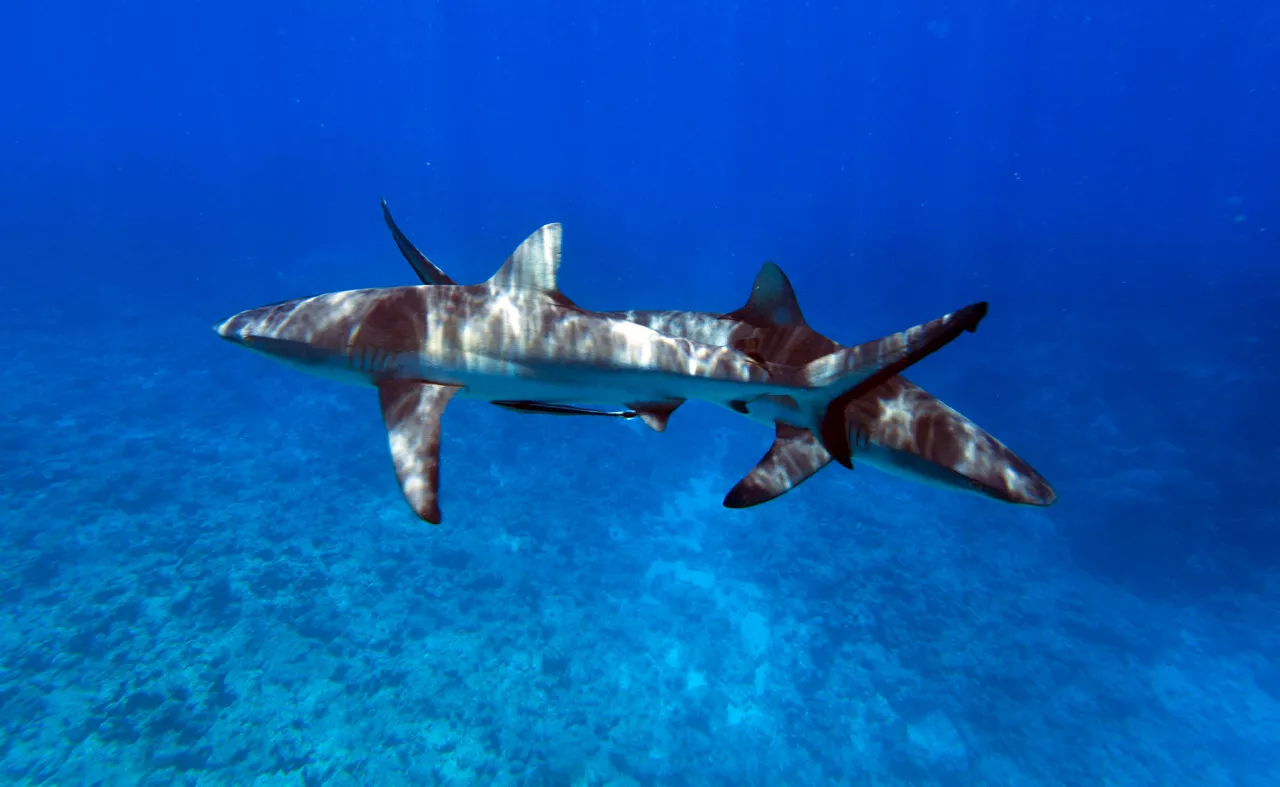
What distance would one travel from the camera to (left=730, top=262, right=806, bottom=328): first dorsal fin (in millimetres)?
6305

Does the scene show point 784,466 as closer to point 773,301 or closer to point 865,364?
point 865,364

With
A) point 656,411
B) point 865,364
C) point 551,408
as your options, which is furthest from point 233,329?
point 865,364

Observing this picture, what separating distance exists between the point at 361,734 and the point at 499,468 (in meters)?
9.58

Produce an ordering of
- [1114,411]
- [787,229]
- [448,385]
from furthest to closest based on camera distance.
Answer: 1. [787,229]
2. [1114,411]
3. [448,385]

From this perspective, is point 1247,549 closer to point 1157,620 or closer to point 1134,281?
point 1157,620

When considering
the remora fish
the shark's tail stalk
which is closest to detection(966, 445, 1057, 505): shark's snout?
the remora fish

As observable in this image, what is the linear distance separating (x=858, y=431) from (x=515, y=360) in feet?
11.4

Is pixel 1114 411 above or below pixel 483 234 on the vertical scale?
below

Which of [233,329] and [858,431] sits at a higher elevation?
[233,329]

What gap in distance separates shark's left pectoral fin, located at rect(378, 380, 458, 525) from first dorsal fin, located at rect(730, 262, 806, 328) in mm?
3267

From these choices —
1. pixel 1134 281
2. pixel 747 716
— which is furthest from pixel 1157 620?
pixel 1134 281

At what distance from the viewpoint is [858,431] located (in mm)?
Result: 6105

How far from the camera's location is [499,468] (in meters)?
21.3

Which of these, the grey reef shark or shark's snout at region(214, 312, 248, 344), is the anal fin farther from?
shark's snout at region(214, 312, 248, 344)
